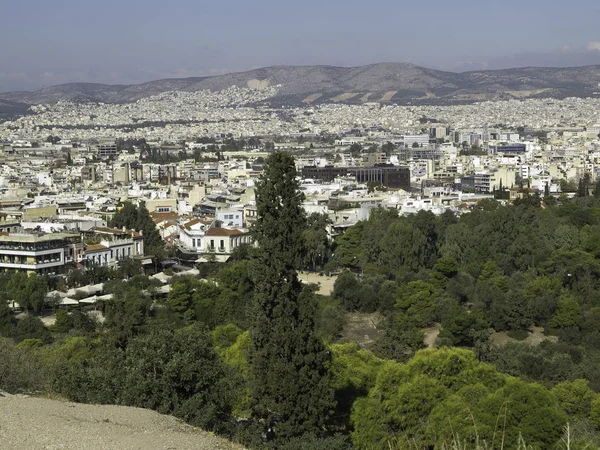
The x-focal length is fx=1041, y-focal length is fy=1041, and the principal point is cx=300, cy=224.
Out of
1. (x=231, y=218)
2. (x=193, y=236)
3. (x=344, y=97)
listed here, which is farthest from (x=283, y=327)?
(x=344, y=97)

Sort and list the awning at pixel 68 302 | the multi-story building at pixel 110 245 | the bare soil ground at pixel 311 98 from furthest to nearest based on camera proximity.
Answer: the bare soil ground at pixel 311 98
the multi-story building at pixel 110 245
the awning at pixel 68 302

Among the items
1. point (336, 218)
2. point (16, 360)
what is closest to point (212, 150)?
point (336, 218)

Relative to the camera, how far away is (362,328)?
1803 centimetres

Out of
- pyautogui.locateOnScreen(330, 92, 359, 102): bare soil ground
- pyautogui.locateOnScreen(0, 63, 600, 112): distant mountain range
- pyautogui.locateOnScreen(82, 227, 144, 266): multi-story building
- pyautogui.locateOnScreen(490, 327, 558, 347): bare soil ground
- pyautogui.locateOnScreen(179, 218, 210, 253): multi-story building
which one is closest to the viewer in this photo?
pyautogui.locateOnScreen(490, 327, 558, 347): bare soil ground

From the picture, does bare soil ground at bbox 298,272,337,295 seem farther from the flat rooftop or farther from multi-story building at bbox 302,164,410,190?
multi-story building at bbox 302,164,410,190

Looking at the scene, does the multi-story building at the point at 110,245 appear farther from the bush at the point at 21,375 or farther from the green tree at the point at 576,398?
the green tree at the point at 576,398

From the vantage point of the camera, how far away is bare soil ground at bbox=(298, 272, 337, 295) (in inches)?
831

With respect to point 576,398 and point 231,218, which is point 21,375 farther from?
point 231,218

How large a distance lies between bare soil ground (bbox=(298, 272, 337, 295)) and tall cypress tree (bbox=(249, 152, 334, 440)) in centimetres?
1179

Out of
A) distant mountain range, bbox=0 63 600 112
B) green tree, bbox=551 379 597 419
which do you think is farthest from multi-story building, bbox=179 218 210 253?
distant mountain range, bbox=0 63 600 112

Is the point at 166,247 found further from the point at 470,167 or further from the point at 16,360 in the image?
the point at 470,167

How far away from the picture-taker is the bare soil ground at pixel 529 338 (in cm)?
1664

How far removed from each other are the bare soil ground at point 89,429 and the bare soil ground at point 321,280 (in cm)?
1317

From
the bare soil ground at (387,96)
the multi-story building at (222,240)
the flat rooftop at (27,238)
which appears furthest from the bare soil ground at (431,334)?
the bare soil ground at (387,96)
